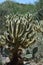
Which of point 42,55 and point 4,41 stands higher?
point 4,41

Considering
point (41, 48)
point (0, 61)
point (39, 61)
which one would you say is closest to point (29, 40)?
point (0, 61)

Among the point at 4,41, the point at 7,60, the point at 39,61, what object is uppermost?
the point at 4,41

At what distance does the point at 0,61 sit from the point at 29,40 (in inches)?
30.0

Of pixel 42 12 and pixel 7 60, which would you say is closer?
pixel 7 60

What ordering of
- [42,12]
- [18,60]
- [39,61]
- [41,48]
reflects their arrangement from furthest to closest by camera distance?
[42,12] → [41,48] → [39,61] → [18,60]

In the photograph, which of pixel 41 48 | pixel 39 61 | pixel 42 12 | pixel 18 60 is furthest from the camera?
pixel 42 12

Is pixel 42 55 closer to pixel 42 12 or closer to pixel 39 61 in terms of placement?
pixel 39 61

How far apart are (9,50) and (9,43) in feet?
0.56

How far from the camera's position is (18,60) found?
6.07 metres

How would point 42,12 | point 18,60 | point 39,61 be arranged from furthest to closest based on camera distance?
point 42,12
point 39,61
point 18,60

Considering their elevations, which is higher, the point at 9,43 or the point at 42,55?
the point at 9,43

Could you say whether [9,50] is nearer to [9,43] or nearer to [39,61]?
[9,43]

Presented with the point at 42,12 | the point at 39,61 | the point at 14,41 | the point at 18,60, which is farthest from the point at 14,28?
the point at 42,12

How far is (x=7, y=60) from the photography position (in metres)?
6.33
